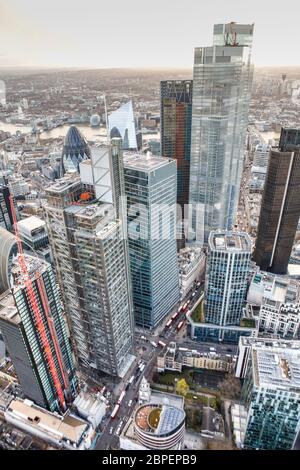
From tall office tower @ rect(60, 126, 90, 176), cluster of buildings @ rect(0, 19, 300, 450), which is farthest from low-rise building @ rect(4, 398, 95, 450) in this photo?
tall office tower @ rect(60, 126, 90, 176)

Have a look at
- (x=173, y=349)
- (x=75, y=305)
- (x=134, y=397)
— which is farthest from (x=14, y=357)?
(x=173, y=349)

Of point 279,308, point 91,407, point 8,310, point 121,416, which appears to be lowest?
point 121,416

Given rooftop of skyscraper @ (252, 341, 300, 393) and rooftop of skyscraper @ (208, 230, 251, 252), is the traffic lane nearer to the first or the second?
rooftop of skyscraper @ (252, 341, 300, 393)

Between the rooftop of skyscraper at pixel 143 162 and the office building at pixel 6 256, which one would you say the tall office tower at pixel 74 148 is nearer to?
the office building at pixel 6 256

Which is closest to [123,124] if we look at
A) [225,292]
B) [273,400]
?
[225,292]

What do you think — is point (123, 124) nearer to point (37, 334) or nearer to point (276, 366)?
point (37, 334)

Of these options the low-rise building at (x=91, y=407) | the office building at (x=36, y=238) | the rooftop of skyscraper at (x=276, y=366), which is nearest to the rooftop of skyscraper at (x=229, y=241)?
the rooftop of skyscraper at (x=276, y=366)
